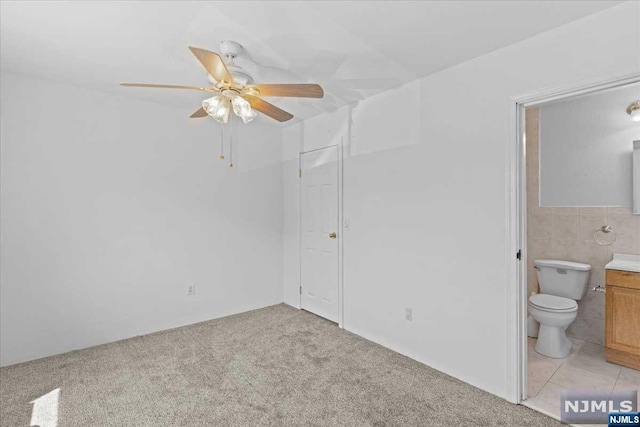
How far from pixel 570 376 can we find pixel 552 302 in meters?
0.61

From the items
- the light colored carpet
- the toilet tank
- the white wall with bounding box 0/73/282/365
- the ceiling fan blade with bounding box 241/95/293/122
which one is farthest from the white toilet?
the white wall with bounding box 0/73/282/365

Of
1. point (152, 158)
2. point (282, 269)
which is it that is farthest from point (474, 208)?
point (152, 158)

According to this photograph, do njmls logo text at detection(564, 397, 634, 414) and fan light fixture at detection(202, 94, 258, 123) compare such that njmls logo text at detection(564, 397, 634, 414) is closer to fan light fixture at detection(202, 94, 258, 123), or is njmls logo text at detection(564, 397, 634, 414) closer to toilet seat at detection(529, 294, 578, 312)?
toilet seat at detection(529, 294, 578, 312)

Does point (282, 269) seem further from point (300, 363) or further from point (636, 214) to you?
point (636, 214)

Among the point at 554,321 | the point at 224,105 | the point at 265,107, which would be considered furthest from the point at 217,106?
the point at 554,321

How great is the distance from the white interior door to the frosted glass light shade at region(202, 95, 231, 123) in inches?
62.0

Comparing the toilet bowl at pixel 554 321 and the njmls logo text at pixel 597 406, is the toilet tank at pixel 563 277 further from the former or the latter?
the njmls logo text at pixel 597 406

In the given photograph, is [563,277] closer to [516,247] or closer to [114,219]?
[516,247]

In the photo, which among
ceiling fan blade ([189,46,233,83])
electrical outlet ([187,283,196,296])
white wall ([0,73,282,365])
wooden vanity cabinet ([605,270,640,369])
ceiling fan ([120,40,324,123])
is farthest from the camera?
electrical outlet ([187,283,196,296])

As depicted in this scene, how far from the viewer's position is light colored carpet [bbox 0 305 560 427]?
6.52 ft

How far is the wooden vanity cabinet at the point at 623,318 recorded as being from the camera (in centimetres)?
250

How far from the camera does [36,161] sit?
273 cm

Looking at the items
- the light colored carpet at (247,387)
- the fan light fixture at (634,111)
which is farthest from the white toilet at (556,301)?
the fan light fixture at (634,111)
